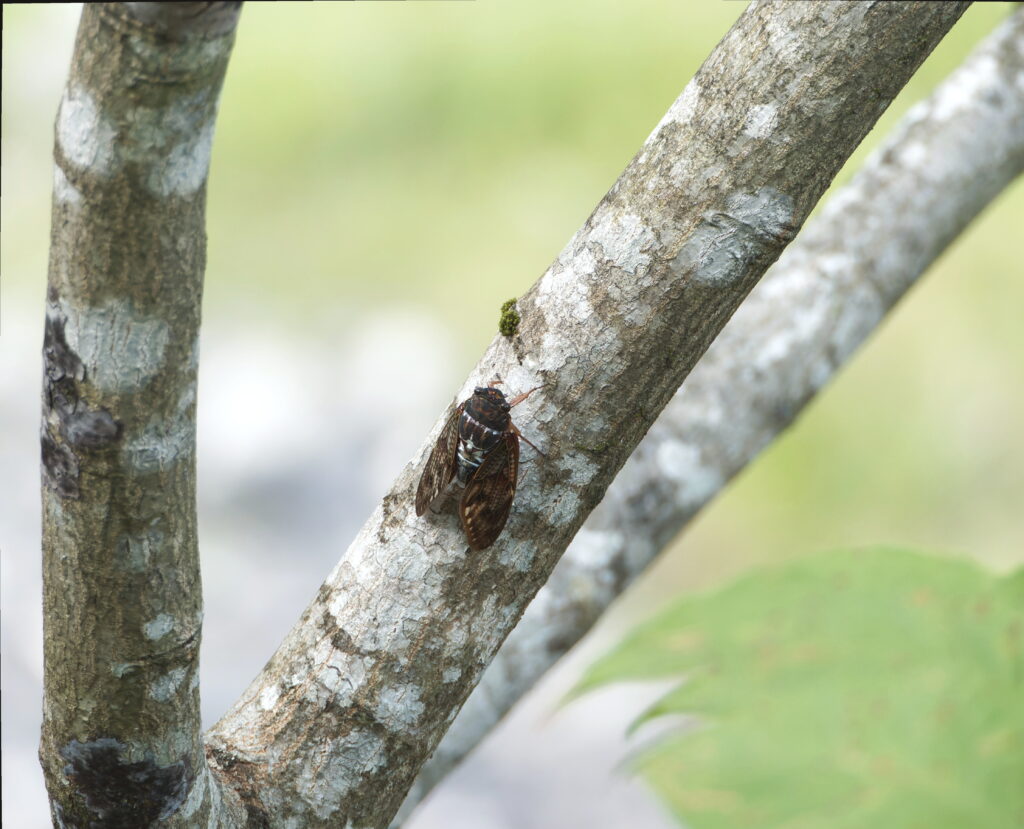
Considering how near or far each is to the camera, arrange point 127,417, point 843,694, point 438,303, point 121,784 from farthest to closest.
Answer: point 438,303 < point 843,694 < point 121,784 < point 127,417

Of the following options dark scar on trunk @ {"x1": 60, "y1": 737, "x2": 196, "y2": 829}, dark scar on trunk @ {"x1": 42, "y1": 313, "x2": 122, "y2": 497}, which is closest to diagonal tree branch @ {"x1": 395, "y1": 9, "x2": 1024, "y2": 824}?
dark scar on trunk @ {"x1": 60, "y1": 737, "x2": 196, "y2": 829}

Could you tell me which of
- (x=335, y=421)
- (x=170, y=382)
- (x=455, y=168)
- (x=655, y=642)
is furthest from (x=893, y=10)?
(x=455, y=168)

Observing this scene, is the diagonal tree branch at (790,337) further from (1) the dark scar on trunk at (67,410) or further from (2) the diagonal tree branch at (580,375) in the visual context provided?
(1) the dark scar on trunk at (67,410)

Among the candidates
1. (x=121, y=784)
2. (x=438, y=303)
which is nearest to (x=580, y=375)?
(x=121, y=784)

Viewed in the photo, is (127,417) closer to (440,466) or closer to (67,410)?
(67,410)

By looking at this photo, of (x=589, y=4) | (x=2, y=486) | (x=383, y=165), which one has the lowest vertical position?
(x=2, y=486)

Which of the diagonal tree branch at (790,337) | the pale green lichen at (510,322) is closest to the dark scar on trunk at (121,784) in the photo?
the pale green lichen at (510,322)

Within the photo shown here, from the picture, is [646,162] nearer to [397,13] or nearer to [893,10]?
[893,10]

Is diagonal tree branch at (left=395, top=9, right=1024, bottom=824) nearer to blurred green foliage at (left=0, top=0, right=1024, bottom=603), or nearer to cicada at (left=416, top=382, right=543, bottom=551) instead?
cicada at (left=416, top=382, right=543, bottom=551)
